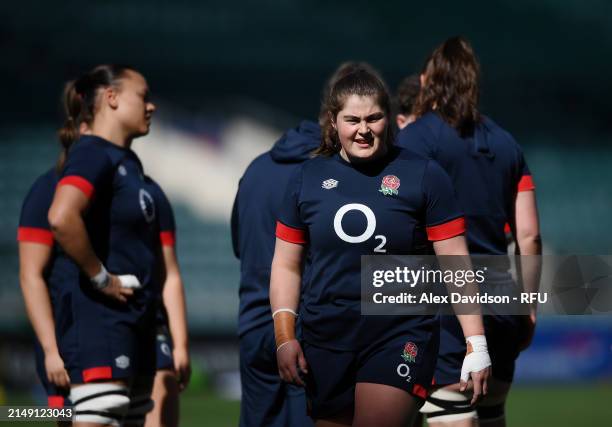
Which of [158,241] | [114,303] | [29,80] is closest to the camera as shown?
[114,303]

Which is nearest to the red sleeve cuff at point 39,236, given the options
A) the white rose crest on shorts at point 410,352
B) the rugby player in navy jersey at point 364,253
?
the rugby player in navy jersey at point 364,253

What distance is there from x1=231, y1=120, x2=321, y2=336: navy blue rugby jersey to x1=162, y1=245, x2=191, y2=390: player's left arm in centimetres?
45

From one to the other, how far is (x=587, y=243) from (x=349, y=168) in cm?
1394

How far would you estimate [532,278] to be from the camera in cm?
460

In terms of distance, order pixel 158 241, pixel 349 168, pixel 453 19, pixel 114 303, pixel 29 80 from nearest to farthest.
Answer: pixel 349 168, pixel 114 303, pixel 158 241, pixel 29 80, pixel 453 19

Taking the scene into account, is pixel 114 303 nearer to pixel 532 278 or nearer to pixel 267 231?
pixel 267 231

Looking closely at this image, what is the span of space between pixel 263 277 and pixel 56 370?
101 centimetres

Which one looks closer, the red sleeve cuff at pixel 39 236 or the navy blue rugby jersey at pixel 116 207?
the navy blue rugby jersey at pixel 116 207

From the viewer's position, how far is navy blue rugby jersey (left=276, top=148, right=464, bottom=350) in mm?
3670

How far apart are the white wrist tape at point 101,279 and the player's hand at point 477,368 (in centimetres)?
162

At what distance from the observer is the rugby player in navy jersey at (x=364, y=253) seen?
3.66 meters

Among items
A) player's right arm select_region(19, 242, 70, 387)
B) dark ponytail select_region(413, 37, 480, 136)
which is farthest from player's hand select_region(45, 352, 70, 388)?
dark ponytail select_region(413, 37, 480, 136)

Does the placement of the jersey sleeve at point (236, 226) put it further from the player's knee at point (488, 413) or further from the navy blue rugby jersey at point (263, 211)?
the player's knee at point (488, 413)

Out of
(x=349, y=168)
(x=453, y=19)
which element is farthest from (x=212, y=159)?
(x=349, y=168)
